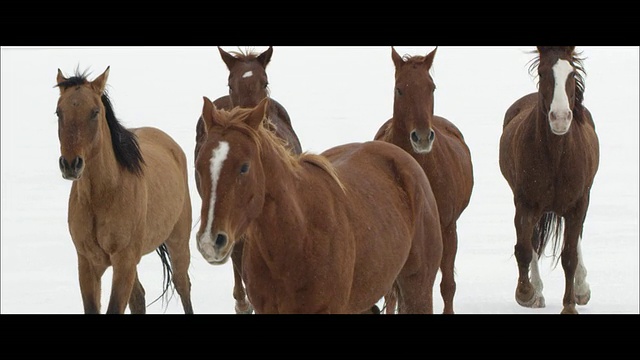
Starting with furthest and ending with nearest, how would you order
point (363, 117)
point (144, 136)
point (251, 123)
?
1. point (363, 117)
2. point (144, 136)
3. point (251, 123)

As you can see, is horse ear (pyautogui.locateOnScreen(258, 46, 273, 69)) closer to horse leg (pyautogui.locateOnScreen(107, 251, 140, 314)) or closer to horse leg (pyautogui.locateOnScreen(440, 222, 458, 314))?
horse leg (pyautogui.locateOnScreen(440, 222, 458, 314))

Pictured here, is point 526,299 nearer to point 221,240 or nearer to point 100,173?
point 100,173

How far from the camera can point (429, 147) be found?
7.68 meters

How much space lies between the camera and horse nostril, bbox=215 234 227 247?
4234 millimetres

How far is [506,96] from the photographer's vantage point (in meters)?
27.5

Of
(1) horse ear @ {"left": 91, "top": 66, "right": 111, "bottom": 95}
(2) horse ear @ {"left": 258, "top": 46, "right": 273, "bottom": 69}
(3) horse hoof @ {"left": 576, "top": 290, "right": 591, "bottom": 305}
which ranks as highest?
(2) horse ear @ {"left": 258, "top": 46, "right": 273, "bottom": 69}

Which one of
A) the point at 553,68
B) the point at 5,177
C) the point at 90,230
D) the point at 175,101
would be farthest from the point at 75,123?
the point at 175,101

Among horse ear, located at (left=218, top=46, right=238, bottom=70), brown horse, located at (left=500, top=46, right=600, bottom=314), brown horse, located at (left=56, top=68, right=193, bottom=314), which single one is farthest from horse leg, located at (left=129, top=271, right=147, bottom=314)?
brown horse, located at (left=500, top=46, right=600, bottom=314)

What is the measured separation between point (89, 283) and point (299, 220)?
2688 millimetres

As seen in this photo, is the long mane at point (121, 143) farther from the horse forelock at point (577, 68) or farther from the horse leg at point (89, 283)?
the horse forelock at point (577, 68)

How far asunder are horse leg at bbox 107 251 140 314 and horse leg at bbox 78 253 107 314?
0.14 meters

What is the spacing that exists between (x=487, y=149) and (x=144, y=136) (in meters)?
13.4

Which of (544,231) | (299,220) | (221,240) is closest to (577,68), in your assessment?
(544,231)

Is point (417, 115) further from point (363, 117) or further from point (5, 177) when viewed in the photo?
point (363, 117)
